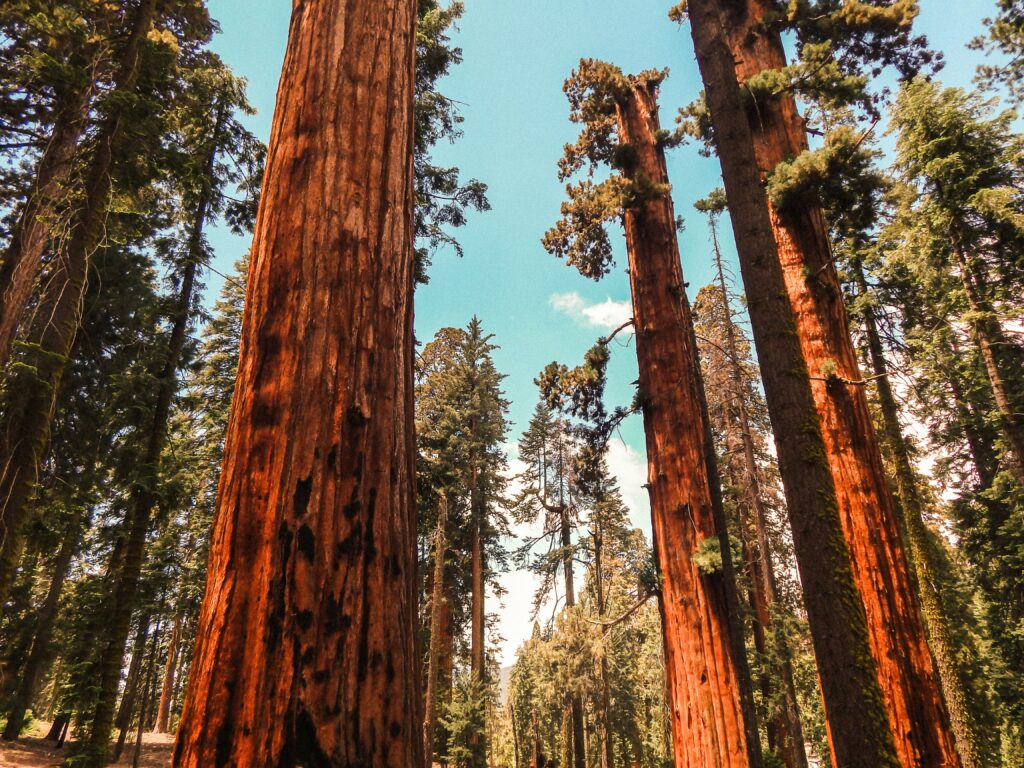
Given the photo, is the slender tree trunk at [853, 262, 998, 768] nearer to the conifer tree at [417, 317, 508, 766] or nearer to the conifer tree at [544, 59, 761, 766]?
the conifer tree at [544, 59, 761, 766]

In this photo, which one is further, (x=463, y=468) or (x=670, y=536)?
(x=463, y=468)

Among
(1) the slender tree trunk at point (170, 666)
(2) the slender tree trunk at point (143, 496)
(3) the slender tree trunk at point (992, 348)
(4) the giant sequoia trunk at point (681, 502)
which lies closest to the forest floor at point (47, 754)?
(2) the slender tree trunk at point (143, 496)

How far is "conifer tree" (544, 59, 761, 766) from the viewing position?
521 centimetres

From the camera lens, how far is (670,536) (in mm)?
6035

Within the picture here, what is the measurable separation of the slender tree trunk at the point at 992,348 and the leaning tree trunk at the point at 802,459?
1275 cm

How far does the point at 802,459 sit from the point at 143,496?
11.5m

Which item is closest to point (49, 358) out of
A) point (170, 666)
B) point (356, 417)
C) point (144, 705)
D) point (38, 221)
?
point (38, 221)

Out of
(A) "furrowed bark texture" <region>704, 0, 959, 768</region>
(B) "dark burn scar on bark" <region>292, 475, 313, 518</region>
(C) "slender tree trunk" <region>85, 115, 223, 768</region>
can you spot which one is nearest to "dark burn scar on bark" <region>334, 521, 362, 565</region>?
(B) "dark burn scar on bark" <region>292, 475, 313, 518</region>

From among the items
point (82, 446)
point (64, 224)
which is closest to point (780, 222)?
point (64, 224)

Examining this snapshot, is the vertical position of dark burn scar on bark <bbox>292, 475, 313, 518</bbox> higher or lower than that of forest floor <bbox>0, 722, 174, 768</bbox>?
higher

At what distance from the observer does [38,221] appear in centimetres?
748

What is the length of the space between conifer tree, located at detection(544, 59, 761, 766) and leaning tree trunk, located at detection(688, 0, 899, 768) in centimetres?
161

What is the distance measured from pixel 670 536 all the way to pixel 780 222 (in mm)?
4460

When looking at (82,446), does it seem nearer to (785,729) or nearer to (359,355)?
(359,355)
